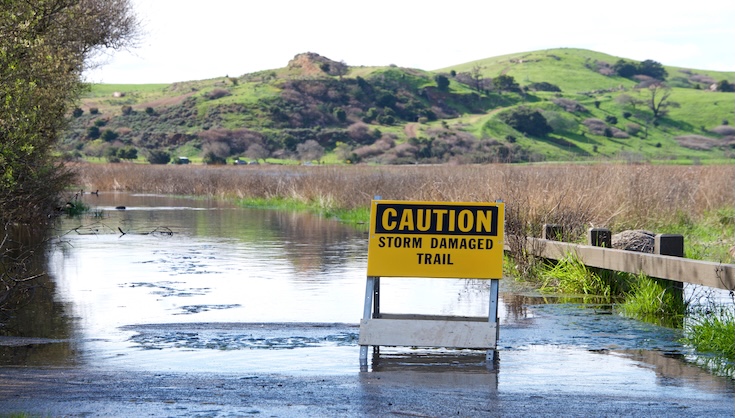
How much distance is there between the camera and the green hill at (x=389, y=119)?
358 ft

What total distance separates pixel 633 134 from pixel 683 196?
118 meters

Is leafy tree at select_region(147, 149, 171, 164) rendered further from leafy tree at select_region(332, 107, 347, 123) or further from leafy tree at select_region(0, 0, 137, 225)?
leafy tree at select_region(0, 0, 137, 225)

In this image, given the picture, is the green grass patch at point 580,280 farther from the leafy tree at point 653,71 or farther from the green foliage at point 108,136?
the leafy tree at point 653,71

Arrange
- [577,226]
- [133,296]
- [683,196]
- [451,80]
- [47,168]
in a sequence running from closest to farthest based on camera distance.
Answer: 1. [133,296]
2. [577,226]
3. [683,196]
4. [47,168]
5. [451,80]

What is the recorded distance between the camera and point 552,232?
1733cm

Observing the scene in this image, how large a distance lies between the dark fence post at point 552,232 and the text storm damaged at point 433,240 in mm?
7248

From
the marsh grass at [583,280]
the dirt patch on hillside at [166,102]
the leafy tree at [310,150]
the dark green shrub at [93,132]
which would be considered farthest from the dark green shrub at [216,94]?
the marsh grass at [583,280]

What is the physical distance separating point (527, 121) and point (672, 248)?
117069 millimetres

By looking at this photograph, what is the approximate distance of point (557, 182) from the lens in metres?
22.8

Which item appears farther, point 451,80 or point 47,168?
point 451,80

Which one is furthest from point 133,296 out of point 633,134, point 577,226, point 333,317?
point 633,134

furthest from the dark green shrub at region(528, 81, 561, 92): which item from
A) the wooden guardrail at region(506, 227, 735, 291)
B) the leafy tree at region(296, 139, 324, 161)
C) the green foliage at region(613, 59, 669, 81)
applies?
the wooden guardrail at region(506, 227, 735, 291)

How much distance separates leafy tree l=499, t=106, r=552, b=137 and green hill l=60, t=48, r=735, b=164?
124 millimetres

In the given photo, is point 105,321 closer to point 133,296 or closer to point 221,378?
point 133,296
